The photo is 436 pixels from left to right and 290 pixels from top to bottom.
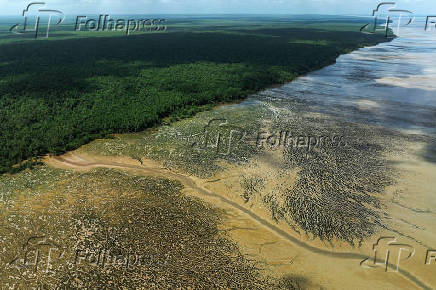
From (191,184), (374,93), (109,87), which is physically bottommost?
(191,184)

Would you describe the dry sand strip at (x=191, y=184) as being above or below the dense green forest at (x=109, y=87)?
below

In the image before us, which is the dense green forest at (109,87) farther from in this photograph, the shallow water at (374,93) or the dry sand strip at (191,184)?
the shallow water at (374,93)

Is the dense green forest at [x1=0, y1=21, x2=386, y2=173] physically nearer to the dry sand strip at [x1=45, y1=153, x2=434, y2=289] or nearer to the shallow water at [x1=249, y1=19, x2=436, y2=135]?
the dry sand strip at [x1=45, y1=153, x2=434, y2=289]

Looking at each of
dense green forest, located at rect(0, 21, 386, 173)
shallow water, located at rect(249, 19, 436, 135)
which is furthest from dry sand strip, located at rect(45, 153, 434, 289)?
shallow water, located at rect(249, 19, 436, 135)

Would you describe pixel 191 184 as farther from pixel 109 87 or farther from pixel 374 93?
pixel 374 93

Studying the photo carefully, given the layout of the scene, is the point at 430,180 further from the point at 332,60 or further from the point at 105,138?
the point at 332,60

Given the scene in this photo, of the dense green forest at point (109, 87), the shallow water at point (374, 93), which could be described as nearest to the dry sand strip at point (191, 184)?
the dense green forest at point (109, 87)

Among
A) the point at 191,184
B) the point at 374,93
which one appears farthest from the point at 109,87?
the point at 374,93
